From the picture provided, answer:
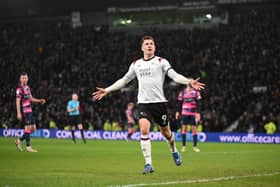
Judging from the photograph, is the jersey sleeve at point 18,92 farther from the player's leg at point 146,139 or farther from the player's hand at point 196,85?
the player's hand at point 196,85

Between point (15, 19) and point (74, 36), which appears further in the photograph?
point (15, 19)

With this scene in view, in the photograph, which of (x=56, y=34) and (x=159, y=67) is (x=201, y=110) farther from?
(x=159, y=67)

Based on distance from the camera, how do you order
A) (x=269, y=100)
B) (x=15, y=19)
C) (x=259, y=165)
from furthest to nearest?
(x=15, y=19)
(x=269, y=100)
(x=259, y=165)

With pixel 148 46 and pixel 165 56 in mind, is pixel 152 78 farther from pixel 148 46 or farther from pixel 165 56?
pixel 165 56

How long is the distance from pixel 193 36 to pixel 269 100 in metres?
11.4

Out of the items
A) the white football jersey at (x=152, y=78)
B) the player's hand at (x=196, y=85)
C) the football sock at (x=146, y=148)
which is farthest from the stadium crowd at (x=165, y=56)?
the player's hand at (x=196, y=85)

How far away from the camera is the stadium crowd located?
3750cm

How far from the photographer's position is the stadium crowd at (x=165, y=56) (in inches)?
1476

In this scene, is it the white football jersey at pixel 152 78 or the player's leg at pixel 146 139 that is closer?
the player's leg at pixel 146 139

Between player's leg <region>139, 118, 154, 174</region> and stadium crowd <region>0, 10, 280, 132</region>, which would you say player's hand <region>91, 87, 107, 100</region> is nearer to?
player's leg <region>139, 118, 154, 174</region>

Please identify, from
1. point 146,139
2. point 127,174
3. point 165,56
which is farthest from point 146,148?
point 165,56

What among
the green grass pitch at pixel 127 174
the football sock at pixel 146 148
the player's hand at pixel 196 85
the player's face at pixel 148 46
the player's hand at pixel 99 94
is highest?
the player's face at pixel 148 46

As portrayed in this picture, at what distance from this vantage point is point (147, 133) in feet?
40.5

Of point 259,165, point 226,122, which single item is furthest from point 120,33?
point 259,165
